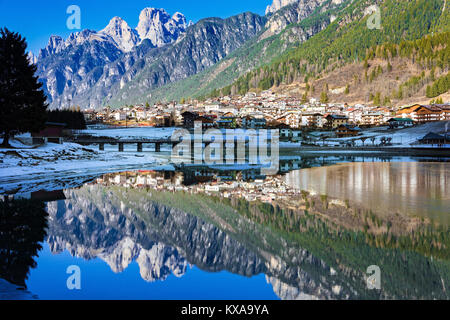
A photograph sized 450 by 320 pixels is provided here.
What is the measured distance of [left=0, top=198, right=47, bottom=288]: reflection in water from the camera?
391 inches

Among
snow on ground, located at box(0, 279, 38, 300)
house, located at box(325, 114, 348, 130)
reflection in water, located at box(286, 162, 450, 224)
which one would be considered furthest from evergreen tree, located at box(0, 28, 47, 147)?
house, located at box(325, 114, 348, 130)

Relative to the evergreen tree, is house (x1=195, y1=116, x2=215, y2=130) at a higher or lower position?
higher

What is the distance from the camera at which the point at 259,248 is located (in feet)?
40.1

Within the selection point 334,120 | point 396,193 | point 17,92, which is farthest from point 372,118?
point 396,193

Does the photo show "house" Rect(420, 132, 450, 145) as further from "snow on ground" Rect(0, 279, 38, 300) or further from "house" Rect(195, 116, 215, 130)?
"snow on ground" Rect(0, 279, 38, 300)

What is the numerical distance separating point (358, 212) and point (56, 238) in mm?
Result: 12830

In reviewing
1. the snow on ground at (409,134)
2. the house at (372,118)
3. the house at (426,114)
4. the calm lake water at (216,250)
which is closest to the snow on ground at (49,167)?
the calm lake water at (216,250)

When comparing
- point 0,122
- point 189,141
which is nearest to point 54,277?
point 0,122

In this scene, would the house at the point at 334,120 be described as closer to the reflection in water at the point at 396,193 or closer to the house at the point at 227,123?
the house at the point at 227,123

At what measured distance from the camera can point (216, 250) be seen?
39.7ft

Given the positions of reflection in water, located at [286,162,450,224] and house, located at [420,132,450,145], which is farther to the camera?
house, located at [420,132,450,145]

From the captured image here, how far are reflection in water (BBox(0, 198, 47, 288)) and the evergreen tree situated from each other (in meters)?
25.7

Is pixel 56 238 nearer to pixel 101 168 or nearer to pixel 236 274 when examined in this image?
pixel 236 274

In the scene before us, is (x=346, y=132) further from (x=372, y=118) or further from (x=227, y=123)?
(x=227, y=123)
